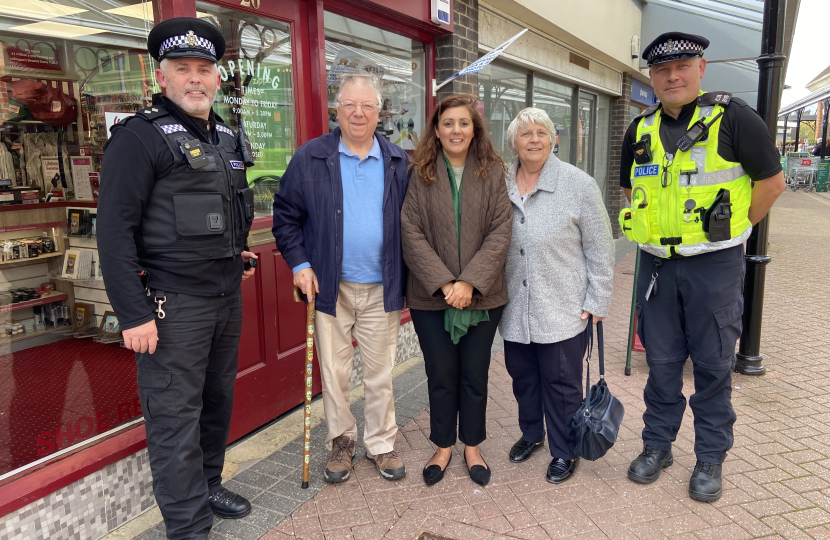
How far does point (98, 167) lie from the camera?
12.5 feet

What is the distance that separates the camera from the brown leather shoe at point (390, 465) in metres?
3.12

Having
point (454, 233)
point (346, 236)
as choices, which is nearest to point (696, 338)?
point (454, 233)

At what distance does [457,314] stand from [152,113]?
166 cm

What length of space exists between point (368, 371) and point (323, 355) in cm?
28

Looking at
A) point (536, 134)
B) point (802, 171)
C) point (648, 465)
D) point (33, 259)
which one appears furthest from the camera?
point (802, 171)

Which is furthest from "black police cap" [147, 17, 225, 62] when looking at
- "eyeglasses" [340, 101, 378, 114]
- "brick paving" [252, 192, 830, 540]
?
"brick paving" [252, 192, 830, 540]

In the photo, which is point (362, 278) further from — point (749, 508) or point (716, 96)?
point (749, 508)

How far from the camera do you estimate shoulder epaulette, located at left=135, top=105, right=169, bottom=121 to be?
88.3 inches

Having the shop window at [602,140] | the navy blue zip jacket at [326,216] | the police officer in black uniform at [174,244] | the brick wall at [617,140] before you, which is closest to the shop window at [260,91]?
the navy blue zip jacket at [326,216]

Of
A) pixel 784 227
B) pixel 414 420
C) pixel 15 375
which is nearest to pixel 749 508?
pixel 414 420

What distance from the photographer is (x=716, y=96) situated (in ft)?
9.25

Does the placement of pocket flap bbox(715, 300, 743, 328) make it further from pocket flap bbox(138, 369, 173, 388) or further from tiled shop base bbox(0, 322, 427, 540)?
pocket flap bbox(138, 369, 173, 388)

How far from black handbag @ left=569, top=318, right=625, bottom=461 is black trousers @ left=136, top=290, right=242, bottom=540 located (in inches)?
73.2

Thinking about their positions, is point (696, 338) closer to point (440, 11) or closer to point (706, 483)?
point (706, 483)
